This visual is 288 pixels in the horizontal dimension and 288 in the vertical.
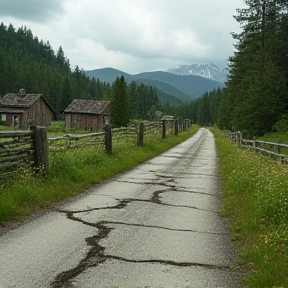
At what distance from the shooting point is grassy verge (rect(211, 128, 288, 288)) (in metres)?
4.71

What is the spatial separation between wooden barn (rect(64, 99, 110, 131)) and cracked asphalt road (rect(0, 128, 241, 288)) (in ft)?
209

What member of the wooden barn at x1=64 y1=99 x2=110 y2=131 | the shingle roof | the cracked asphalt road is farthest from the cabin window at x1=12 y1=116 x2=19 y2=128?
the cracked asphalt road

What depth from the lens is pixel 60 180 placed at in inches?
392

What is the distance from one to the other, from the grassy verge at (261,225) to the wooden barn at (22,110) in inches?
2353

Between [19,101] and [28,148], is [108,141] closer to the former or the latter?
[28,148]

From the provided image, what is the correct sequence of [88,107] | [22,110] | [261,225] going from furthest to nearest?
[88,107], [22,110], [261,225]

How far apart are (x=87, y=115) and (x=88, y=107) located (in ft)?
5.63

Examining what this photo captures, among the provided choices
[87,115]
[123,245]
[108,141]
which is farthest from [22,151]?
[87,115]

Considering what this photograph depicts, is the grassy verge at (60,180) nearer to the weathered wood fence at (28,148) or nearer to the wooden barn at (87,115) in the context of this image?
the weathered wood fence at (28,148)

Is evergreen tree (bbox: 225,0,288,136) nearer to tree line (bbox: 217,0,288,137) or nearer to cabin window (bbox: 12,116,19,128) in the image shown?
tree line (bbox: 217,0,288,137)

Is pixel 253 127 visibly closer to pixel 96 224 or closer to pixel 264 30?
pixel 264 30

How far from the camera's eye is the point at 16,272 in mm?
4492

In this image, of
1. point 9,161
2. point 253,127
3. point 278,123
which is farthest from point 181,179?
point 253,127

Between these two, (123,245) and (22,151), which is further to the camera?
(22,151)
